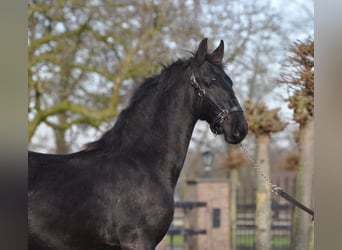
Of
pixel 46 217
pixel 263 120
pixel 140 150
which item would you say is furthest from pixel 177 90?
pixel 263 120

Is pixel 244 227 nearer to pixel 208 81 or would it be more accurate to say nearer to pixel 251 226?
pixel 251 226

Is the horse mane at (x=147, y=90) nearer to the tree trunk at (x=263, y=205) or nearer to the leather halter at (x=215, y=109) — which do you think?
the leather halter at (x=215, y=109)

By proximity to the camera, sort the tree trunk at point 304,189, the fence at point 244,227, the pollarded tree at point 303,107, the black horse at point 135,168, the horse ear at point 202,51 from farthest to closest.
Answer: the fence at point 244,227
the tree trunk at point 304,189
the pollarded tree at point 303,107
the horse ear at point 202,51
the black horse at point 135,168

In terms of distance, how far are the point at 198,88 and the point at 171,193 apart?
0.80 m

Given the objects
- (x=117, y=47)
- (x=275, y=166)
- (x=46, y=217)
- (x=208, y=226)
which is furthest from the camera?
(x=275, y=166)

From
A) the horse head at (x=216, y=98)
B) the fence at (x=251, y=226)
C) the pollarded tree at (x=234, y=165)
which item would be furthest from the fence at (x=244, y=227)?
the horse head at (x=216, y=98)

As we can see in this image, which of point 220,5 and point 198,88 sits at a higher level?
point 220,5

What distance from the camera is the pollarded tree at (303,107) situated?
270 inches

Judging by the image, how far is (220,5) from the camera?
15562mm

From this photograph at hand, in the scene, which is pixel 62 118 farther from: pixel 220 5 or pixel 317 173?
pixel 317 173

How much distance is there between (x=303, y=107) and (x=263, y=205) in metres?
2.83

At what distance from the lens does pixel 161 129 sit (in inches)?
177

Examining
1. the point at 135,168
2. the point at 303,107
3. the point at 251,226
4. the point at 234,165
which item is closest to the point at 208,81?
the point at 135,168

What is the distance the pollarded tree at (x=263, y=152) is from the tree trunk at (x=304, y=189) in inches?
49.1
